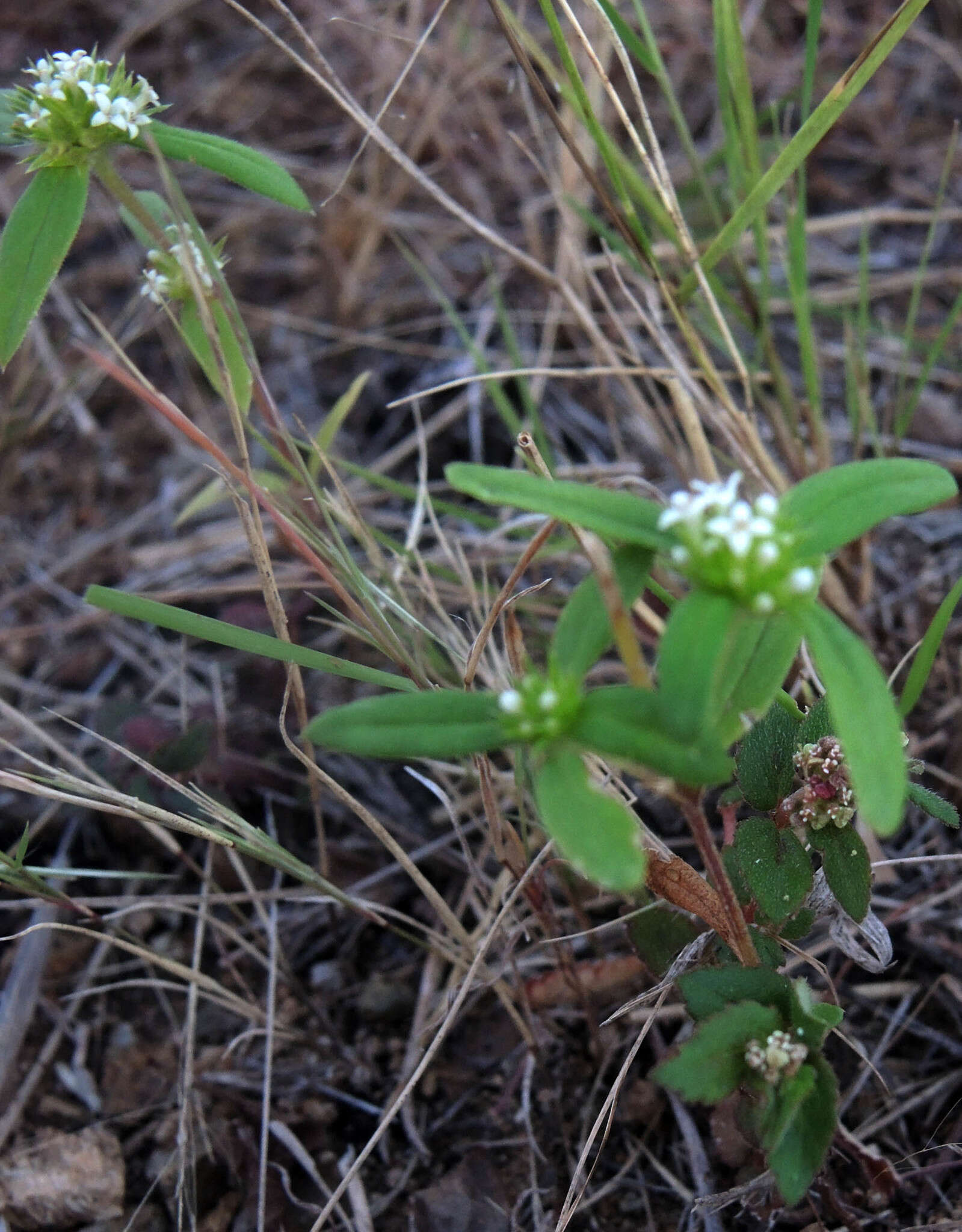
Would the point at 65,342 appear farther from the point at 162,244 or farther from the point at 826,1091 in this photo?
the point at 826,1091

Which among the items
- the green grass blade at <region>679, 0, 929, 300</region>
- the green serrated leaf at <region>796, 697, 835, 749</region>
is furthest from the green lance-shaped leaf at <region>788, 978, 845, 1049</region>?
the green grass blade at <region>679, 0, 929, 300</region>

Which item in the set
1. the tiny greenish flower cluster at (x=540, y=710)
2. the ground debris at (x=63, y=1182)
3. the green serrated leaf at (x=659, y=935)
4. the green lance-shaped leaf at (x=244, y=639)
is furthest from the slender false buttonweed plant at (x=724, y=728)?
the ground debris at (x=63, y=1182)

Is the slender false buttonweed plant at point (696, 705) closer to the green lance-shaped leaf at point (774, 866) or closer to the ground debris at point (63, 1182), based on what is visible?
the green lance-shaped leaf at point (774, 866)

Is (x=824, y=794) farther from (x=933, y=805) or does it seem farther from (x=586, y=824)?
(x=586, y=824)

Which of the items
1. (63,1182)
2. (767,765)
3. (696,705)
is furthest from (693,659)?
(63,1182)

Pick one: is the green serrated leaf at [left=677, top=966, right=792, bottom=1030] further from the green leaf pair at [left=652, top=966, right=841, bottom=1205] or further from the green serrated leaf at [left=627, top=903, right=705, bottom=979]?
the green serrated leaf at [left=627, top=903, right=705, bottom=979]

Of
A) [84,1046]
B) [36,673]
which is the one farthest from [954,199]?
[84,1046]
